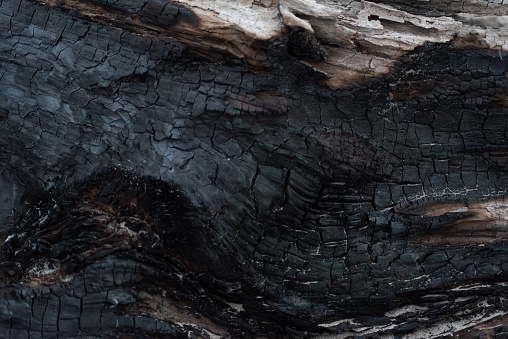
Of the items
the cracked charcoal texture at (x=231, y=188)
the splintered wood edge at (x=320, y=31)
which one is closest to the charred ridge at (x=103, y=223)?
the cracked charcoal texture at (x=231, y=188)

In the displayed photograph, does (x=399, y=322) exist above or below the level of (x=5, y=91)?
below

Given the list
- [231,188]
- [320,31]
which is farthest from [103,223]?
[320,31]

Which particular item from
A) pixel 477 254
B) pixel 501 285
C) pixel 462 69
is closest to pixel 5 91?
pixel 462 69

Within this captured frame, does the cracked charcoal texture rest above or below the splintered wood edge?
below

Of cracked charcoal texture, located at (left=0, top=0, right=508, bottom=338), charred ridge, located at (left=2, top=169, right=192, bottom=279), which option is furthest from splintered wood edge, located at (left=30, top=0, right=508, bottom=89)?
charred ridge, located at (left=2, top=169, right=192, bottom=279)

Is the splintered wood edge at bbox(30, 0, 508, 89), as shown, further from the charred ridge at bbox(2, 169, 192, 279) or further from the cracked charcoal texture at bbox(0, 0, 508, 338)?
the charred ridge at bbox(2, 169, 192, 279)

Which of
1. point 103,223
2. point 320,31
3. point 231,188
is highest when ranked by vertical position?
point 320,31

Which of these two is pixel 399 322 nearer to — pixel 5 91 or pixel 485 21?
pixel 485 21

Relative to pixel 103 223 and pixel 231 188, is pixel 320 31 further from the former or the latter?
pixel 103 223
